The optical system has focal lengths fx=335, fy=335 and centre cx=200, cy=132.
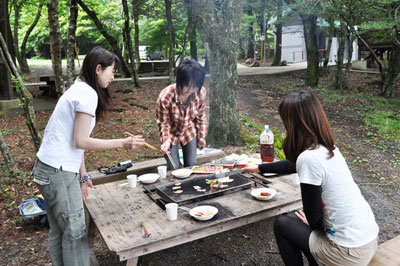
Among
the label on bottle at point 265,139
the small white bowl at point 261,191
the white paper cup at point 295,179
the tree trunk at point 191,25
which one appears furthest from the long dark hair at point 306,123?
the tree trunk at point 191,25

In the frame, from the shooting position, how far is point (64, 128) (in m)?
2.36

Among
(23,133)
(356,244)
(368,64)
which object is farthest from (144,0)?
(368,64)

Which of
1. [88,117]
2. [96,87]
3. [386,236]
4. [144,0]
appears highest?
[144,0]

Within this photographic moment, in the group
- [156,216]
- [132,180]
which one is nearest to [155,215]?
[156,216]

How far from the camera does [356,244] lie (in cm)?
213

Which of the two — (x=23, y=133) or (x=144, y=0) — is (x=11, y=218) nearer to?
(x=23, y=133)

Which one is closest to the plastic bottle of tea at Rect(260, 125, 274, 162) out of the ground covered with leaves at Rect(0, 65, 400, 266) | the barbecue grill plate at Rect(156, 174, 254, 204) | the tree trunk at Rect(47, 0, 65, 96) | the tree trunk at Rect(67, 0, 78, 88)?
the barbecue grill plate at Rect(156, 174, 254, 204)

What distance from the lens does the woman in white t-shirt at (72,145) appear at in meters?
2.34

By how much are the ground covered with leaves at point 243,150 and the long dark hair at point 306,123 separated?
5.43 feet

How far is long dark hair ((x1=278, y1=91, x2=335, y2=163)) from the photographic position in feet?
7.27

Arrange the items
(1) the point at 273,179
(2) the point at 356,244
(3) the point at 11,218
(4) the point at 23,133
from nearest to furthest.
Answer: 1. (2) the point at 356,244
2. (1) the point at 273,179
3. (3) the point at 11,218
4. (4) the point at 23,133

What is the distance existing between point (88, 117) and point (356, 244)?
1958 mm

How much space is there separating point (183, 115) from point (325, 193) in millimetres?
2088

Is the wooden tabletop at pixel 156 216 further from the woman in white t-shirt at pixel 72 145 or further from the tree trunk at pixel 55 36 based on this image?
the tree trunk at pixel 55 36
